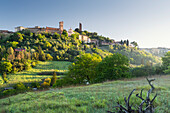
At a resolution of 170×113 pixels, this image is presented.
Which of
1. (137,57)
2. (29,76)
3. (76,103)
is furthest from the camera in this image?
(137,57)

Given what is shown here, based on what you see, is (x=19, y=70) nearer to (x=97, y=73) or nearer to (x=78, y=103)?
(x=97, y=73)

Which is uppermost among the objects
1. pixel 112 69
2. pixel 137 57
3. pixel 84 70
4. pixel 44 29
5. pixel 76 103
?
pixel 44 29

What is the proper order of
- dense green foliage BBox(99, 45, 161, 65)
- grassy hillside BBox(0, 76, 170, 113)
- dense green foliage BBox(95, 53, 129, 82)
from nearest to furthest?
grassy hillside BBox(0, 76, 170, 113)
dense green foliage BBox(95, 53, 129, 82)
dense green foliage BBox(99, 45, 161, 65)

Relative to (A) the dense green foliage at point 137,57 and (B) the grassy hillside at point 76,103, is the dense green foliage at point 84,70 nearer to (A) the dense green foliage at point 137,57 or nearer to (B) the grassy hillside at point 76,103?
(B) the grassy hillside at point 76,103

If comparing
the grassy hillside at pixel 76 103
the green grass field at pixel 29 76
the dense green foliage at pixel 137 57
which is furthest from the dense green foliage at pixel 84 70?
the dense green foliage at pixel 137 57

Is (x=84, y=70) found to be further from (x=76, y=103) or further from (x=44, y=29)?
(x=44, y=29)

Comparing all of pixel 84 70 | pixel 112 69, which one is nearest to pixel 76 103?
pixel 112 69

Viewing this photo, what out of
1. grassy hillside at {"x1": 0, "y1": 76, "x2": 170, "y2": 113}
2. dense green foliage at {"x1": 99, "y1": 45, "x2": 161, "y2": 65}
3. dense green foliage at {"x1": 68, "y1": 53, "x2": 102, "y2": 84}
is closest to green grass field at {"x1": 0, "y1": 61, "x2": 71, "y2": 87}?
dense green foliage at {"x1": 68, "y1": 53, "x2": 102, "y2": 84}

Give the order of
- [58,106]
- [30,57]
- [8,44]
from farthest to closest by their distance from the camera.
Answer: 1. [8,44]
2. [30,57]
3. [58,106]

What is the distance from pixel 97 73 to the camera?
2411cm

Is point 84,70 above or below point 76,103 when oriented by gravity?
below

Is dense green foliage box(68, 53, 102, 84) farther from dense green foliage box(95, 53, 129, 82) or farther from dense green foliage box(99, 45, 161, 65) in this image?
dense green foliage box(99, 45, 161, 65)

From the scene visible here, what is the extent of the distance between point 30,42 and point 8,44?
1574 cm

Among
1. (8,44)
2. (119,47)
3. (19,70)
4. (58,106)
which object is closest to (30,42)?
(8,44)
